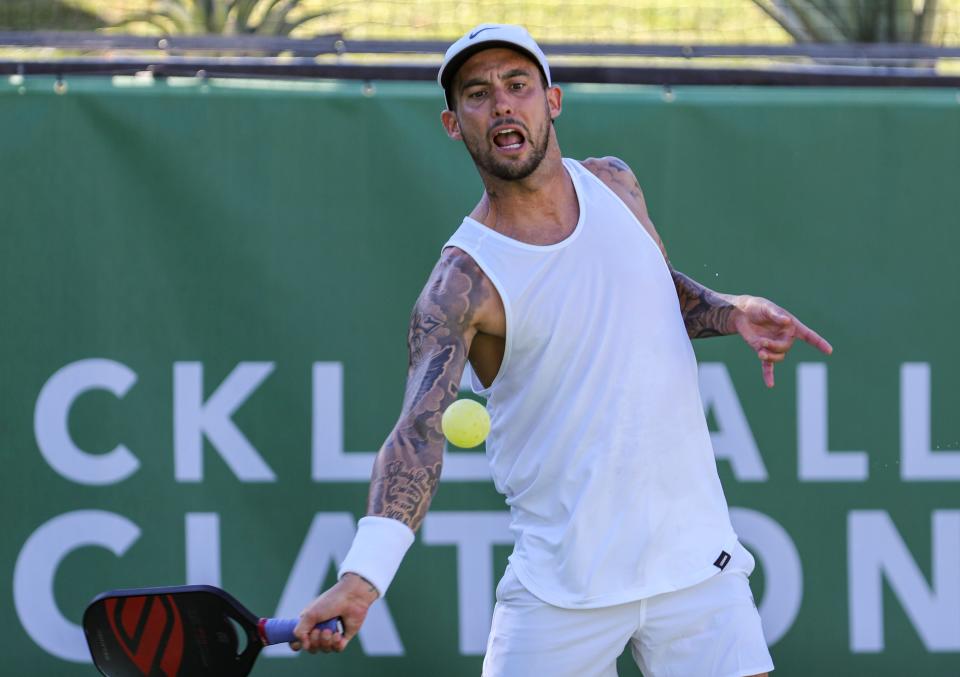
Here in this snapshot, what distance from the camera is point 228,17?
5199 millimetres

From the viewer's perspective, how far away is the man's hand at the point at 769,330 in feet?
10.0

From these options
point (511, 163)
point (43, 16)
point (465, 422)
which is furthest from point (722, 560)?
point (43, 16)

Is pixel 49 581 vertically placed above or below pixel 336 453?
below

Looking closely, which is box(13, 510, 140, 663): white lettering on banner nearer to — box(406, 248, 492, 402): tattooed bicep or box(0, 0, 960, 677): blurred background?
box(0, 0, 960, 677): blurred background

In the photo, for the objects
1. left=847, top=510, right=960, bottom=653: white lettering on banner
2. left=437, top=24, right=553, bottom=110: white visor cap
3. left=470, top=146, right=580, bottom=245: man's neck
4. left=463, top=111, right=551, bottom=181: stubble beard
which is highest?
left=437, top=24, right=553, bottom=110: white visor cap

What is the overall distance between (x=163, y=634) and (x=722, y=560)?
122cm

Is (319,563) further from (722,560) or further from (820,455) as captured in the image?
(722,560)

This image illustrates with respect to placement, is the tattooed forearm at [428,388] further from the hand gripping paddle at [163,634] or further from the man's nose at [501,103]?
the hand gripping paddle at [163,634]

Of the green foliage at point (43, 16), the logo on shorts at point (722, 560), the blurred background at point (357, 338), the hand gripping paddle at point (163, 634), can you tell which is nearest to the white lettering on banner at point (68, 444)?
the blurred background at point (357, 338)

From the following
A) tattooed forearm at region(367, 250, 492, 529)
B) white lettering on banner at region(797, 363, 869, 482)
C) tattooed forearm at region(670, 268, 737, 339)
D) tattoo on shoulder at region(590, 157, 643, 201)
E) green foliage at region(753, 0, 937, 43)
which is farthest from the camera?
green foliage at region(753, 0, 937, 43)

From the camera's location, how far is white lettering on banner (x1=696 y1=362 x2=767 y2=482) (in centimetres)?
479

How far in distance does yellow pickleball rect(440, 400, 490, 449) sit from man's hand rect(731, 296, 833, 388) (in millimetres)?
624

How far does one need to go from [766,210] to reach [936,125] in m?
0.65

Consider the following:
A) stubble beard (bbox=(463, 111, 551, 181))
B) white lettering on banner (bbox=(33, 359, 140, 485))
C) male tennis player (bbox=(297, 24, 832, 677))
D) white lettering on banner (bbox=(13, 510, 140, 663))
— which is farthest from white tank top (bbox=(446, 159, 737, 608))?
white lettering on banner (bbox=(13, 510, 140, 663))
